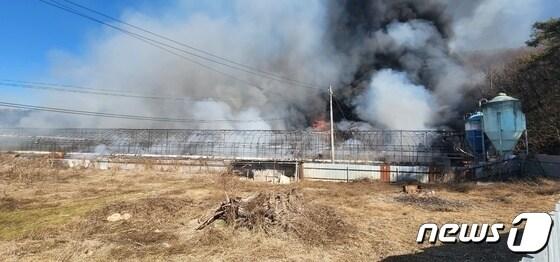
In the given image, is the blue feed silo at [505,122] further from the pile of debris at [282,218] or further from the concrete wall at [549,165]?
the pile of debris at [282,218]

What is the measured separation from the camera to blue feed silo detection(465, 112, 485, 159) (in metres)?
29.4

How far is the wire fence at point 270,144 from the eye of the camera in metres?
33.5

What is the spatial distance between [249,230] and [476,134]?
25.1 m

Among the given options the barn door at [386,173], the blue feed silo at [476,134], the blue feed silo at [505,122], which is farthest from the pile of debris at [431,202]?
the blue feed silo at [476,134]

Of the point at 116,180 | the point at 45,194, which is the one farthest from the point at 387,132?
the point at 45,194

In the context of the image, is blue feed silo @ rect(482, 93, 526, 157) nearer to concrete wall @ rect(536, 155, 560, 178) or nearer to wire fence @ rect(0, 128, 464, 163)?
concrete wall @ rect(536, 155, 560, 178)

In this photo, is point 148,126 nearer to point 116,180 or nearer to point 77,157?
point 77,157

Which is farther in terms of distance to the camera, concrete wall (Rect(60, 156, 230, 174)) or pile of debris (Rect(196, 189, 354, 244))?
concrete wall (Rect(60, 156, 230, 174))

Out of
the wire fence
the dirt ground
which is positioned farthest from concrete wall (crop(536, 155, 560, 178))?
the wire fence

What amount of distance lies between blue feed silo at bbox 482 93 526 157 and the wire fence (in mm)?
9446

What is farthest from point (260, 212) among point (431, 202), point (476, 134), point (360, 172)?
point (476, 134)

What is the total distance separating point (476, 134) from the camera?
29812 millimetres

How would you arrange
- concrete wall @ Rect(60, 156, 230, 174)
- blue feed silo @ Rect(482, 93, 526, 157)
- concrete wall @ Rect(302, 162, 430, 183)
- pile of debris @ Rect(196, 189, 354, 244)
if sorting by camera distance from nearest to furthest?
pile of debris @ Rect(196, 189, 354, 244) < blue feed silo @ Rect(482, 93, 526, 157) < concrete wall @ Rect(302, 162, 430, 183) < concrete wall @ Rect(60, 156, 230, 174)

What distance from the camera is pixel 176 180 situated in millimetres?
28188
